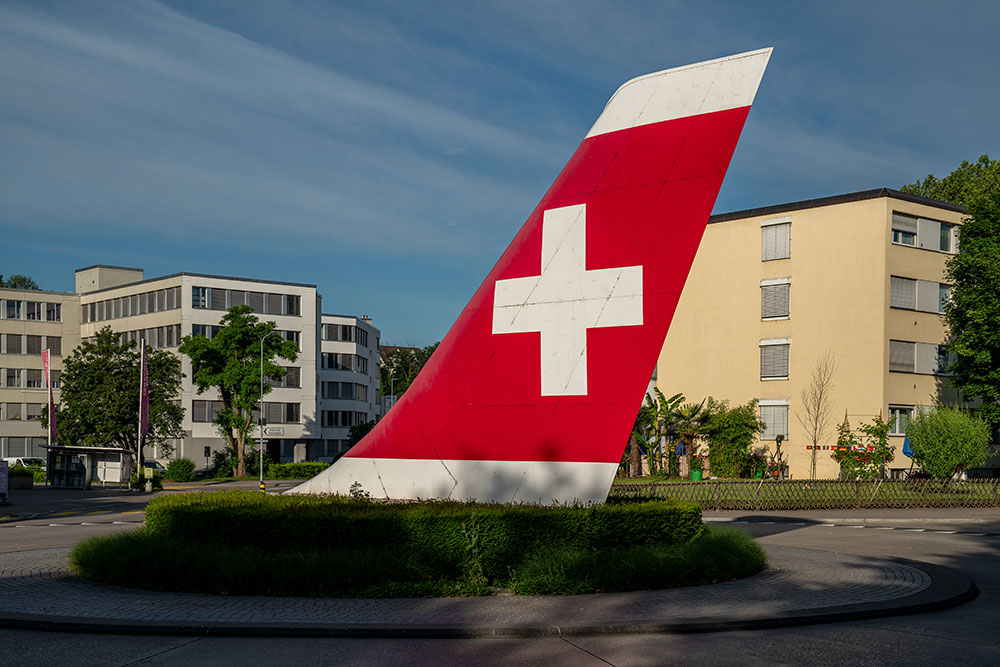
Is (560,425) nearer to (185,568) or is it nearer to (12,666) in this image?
(185,568)

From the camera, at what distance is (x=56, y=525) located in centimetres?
2508

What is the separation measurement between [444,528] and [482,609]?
1.72 m

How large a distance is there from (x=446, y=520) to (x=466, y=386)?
2.03 m

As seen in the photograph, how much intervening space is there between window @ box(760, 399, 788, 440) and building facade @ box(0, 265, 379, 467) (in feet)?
120

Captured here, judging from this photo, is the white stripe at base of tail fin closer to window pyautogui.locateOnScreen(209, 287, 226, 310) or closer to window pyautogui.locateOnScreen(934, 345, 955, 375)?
window pyautogui.locateOnScreen(934, 345, 955, 375)

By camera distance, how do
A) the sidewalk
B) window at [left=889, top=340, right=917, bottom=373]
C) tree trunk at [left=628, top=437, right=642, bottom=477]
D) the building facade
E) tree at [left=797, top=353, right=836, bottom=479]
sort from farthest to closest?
the building facade
tree trunk at [left=628, top=437, right=642, bottom=477]
tree at [left=797, top=353, right=836, bottom=479]
window at [left=889, top=340, right=917, bottom=373]
the sidewalk

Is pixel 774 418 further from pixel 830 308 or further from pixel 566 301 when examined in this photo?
pixel 566 301

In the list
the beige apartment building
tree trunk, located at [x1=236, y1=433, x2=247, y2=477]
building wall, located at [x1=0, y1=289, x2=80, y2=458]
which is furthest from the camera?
building wall, located at [x1=0, y1=289, x2=80, y2=458]

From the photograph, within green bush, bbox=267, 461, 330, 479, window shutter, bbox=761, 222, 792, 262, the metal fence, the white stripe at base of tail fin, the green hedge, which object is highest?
window shutter, bbox=761, 222, 792, 262

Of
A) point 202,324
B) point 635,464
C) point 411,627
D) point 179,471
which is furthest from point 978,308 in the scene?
point 202,324

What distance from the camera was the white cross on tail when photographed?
12.1 meters

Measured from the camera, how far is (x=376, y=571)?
1173 centimetres

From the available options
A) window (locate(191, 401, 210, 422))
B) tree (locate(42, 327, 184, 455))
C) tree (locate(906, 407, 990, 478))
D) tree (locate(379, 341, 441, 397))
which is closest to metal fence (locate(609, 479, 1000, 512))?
tree (locate(906, 407, 990, 478))

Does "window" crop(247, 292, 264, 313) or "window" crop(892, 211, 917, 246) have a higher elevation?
"window" crop(892, 211, 917, 246)
